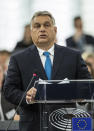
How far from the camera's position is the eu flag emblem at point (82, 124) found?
352 centimetres

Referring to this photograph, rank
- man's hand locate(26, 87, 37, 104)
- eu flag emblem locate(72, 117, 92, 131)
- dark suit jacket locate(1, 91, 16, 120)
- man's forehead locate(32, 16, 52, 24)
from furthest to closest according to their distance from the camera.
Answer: dark suit jacket locate(1, 91, 16, 120), man's forehead locate(32, 16, 52, 24), man's hand locate(26, 87, 37, 104), eu flag emblem locate(72, 117, 92, 131)

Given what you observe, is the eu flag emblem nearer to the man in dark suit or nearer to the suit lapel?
the man in dark suit

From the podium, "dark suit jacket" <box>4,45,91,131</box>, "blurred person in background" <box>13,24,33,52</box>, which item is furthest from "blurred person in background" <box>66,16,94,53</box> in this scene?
the podium

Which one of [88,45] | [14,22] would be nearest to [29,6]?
[14,22]

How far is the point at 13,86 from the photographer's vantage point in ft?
13.3

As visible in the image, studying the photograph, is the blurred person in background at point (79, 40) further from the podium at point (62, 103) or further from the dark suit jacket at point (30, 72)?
the podium at point (62, 103)

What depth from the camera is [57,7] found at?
1245 cm

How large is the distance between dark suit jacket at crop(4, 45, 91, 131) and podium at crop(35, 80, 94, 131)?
0.32m

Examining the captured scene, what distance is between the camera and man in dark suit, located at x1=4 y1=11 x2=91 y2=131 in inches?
157

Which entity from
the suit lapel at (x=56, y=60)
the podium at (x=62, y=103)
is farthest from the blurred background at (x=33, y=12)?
the podium at (x=62, y=103)

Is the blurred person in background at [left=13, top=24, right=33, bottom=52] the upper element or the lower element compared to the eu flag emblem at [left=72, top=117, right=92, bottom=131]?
lower

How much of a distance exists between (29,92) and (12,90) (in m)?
0.38

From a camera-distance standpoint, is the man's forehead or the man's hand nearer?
the man's hand

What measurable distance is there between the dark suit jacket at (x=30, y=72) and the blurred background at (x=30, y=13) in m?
8.14
